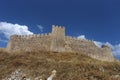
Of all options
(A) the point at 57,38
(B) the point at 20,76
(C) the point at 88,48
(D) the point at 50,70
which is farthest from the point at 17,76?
(C) the point at 88,48

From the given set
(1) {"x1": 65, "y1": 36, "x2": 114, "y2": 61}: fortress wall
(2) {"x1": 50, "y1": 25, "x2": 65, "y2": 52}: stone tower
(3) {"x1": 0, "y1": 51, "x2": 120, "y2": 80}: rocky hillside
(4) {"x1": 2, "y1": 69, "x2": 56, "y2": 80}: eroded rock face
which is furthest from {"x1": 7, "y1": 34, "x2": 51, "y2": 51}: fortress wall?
(4) {"x1": 2, "y1": 69, "x2": 56, "y2": 80}: eroded rock face

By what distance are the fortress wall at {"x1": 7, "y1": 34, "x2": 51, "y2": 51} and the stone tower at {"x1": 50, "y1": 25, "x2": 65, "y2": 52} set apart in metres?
0.77

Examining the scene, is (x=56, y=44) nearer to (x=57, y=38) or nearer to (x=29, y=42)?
(x=57, y=38)

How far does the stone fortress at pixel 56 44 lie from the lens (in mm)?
35594

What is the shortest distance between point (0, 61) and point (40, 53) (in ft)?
21.8

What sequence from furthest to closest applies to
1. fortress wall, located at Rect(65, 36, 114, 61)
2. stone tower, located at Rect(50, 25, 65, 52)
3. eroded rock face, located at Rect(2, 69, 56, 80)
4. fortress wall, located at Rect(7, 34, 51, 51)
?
fortress wall, located at Rect(65, 36, 114, 61), fortress wall, located at Rect(7, 34, 51, 51), stone tower, located at Rect(50, 25, 65, 52), eroded rock face, located at Rect(2, 69, 56, 80)

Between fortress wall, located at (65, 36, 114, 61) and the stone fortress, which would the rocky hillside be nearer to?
the stone fortress

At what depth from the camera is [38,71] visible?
951 inches

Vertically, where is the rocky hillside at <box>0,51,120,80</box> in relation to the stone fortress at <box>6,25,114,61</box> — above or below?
below

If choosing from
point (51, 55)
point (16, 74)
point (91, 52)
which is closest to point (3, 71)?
point (16, 74)

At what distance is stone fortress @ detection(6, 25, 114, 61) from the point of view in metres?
35.6

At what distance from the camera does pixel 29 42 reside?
36.6 metres

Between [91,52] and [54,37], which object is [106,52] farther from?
[54,37]

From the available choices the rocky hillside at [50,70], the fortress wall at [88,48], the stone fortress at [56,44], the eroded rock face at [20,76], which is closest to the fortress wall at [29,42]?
the stone fortress at [56,44]
